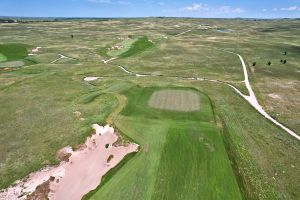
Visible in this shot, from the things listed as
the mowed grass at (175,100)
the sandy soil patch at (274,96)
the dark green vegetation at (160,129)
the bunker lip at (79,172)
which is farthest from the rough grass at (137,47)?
the bunker lip at (79,172)

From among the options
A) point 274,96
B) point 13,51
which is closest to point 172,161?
point 274,96

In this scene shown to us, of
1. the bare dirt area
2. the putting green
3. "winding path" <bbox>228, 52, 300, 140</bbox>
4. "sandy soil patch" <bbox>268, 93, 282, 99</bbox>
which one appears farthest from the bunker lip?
the putting green

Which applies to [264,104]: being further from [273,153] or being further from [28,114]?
[28,114]

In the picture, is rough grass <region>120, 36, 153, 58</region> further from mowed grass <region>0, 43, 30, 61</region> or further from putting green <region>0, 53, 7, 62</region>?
putting green <region>0, 53, 7, 62</region>

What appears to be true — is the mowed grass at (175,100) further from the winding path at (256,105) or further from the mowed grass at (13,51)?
the mowed grass at (13,51)

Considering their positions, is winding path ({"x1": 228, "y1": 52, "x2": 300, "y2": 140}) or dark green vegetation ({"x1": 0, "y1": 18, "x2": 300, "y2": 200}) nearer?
dark green vegetation ({"x1": 0, "y1": 18, "x2": 300, "y2": 200})

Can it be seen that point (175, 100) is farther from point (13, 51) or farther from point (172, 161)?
point (13, 51)

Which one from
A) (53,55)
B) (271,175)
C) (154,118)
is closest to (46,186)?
(154,118)
